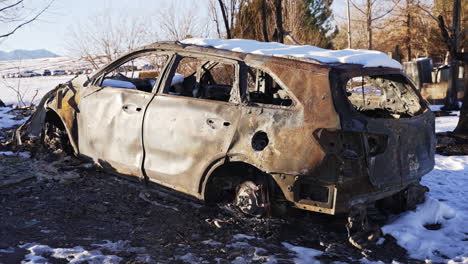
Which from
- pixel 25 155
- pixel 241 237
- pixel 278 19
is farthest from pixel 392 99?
pixel 278 19

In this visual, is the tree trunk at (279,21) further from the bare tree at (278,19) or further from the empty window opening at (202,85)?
the empty window opening at (202,85)

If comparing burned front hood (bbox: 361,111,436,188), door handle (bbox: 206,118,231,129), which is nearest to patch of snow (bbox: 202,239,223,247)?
door handle (bbox: 206,118,231,129)

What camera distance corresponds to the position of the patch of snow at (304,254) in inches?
123

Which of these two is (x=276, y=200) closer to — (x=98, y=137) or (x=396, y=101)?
(x=396, y=101)

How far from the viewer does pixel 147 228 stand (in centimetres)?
366

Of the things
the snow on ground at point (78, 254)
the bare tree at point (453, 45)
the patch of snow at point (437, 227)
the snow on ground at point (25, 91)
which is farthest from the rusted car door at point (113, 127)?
the snow on ground at point (25, 91)

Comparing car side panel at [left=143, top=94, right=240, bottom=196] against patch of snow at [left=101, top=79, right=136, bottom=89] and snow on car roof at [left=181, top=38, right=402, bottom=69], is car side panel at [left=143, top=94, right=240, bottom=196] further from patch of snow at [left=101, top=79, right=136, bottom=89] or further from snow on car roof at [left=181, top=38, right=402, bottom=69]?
patch of snow at [left=101, top=79, right=136, bottom=89]

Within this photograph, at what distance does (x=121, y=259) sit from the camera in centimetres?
305

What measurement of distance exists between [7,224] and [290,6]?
14.4 meters

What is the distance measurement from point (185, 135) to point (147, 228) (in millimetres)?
889

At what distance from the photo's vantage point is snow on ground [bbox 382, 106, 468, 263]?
3357mm

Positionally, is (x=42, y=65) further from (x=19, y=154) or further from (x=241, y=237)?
(x=241, y=237)

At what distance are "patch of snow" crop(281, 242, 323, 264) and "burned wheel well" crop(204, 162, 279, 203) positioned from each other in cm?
58

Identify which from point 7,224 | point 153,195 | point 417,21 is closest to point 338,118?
point 153,195
